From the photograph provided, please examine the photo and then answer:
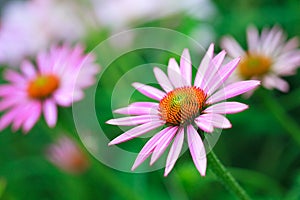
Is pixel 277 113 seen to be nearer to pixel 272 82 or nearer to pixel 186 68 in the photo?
pixel 272 82

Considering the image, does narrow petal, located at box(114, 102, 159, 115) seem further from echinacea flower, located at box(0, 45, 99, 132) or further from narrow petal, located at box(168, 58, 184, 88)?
echinacea flower, located at box(0, 45, 99, 132)

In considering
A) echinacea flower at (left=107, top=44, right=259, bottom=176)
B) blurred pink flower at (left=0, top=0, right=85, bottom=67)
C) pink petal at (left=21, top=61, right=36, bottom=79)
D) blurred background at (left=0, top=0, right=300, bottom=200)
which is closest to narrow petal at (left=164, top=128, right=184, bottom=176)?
echinacea flower at (left=107, top=44, right=259, bottom=176)

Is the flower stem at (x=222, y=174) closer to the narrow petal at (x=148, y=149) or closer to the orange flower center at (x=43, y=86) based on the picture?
the narrow petal at (x=148, y=149)

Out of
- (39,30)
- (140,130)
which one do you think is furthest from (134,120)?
(39,30)

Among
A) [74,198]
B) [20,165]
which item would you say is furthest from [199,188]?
[20,165]

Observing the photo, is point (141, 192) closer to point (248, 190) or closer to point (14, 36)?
point (248, 190)
